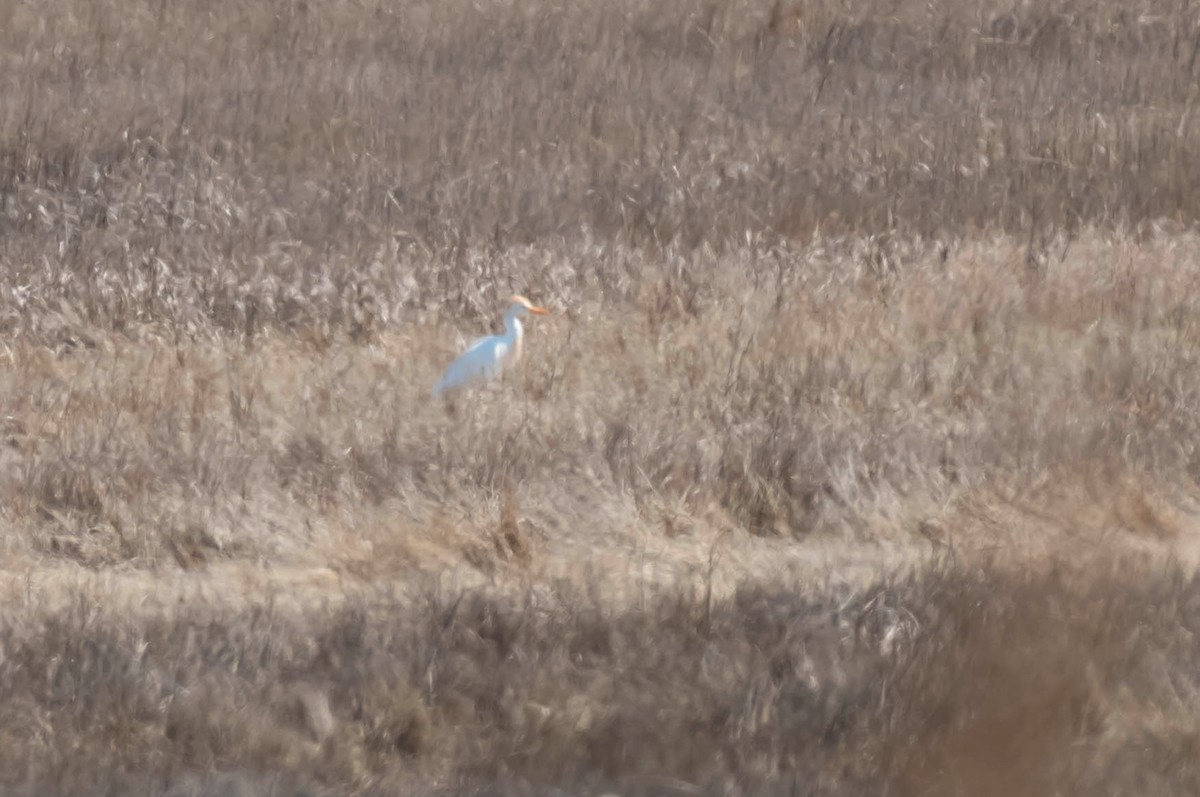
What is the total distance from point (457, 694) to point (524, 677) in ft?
0.70

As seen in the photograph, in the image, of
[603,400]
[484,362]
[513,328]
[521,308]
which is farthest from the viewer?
[521,308]

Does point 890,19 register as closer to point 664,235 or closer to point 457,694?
point 664,235

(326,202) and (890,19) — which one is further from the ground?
(890,19)

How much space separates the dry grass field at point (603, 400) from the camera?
518 centimetres

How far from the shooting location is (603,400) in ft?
25.1

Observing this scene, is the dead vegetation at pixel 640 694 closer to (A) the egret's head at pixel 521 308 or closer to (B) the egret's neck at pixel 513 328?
(B) the egret's neck at pixel 513 328

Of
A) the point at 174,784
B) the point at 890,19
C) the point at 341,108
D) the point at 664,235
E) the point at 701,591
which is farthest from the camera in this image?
the point at 890,19

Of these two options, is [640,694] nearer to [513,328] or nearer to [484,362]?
[484,362]

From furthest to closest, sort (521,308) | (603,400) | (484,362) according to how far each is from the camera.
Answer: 1. (521,308)
2. (484,362)
3. (603,400)

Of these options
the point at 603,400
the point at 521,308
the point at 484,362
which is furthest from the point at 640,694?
the point at 521,308

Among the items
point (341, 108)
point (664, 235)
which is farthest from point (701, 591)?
point (341, 108)

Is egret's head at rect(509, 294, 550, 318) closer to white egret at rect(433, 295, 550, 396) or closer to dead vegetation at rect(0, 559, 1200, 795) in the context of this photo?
white egret at rect(433, 295, 550, 396)

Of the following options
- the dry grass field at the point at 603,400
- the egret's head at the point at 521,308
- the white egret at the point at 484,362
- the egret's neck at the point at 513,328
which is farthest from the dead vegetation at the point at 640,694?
the egret's head at the point at 521,308

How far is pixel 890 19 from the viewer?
42.7 feet
